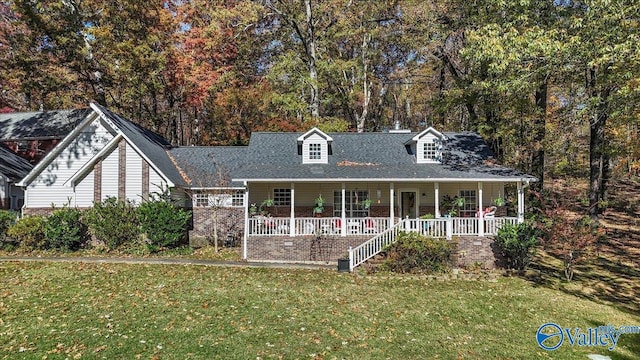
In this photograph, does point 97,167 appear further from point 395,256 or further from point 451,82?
point 451,82

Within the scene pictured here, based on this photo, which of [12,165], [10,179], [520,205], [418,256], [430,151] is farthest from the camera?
[12,165]

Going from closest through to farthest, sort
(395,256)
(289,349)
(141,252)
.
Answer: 1. (289,349)
2. (395,256)
3. (141,252)

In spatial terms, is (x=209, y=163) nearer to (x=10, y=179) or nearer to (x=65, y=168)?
(x=65, y=168)

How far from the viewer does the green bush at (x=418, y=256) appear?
14627 millimetres

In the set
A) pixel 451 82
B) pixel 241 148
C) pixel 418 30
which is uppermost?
pixel 418 30

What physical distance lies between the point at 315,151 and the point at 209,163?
6598 millimetres

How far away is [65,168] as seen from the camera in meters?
19.6

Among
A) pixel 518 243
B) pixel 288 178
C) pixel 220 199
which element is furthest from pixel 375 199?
pixel 220 199

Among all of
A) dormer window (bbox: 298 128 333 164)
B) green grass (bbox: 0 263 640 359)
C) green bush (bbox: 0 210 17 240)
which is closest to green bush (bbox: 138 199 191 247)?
green grass (bbox: 0 263 640 359)

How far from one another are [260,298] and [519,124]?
20512mm

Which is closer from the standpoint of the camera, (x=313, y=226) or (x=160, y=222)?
(x=313, y=226)

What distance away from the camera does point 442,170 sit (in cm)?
1808

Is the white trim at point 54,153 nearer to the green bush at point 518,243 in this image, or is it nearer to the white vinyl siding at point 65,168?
the white vinyl siding at point 65,168

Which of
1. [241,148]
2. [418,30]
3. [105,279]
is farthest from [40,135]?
[418,30]
